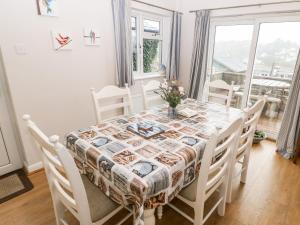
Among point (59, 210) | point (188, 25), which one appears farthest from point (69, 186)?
point (188, 25)

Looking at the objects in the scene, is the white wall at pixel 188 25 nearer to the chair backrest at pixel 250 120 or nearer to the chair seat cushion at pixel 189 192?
the chair backrest at pixel 250 120

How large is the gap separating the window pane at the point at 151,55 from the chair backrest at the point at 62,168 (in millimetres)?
2754

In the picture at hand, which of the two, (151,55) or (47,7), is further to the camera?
(151,55)

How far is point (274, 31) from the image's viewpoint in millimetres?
2908

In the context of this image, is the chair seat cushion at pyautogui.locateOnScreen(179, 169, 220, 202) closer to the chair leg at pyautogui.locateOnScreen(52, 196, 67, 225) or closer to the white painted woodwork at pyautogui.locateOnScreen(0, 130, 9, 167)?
the chair leg at pyautogui.locateOnScreen(52, 196, 67, 225)

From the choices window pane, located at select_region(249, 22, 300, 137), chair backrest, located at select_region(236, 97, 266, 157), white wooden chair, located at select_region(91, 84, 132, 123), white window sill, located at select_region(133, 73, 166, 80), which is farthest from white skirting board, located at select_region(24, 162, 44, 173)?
window pane, located at select_region(249, 22, 300, 137)

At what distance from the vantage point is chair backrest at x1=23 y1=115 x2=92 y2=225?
2.97 feet

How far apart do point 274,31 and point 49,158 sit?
334 centimetres

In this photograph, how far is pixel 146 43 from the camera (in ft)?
11.6

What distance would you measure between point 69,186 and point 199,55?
121 inches

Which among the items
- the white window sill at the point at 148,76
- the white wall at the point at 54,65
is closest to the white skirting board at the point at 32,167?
the white wall at the point at 54,65

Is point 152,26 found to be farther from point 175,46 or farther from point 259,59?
point 259,59

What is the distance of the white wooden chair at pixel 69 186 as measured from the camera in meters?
0.93

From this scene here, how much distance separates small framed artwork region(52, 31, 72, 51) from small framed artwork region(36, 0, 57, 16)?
19cm
